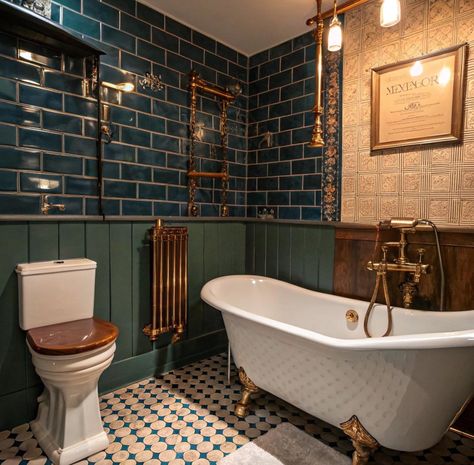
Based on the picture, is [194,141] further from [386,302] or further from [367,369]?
[367,369]

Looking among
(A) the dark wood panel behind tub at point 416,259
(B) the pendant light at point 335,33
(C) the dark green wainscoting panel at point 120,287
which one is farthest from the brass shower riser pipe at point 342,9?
(C) the dark green wainscoting panel at point 120,287

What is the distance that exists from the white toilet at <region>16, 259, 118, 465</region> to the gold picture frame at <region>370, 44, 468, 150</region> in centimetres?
192

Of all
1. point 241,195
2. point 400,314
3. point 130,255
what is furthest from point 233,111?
point 400,314

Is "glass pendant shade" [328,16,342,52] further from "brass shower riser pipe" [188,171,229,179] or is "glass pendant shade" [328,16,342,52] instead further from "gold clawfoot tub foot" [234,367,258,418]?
"gold clawfoot tub foot" [234,367,258,418]

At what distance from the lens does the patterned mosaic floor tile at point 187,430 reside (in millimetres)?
1504

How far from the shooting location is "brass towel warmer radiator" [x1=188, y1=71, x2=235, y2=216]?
2.49 metres

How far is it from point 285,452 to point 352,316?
803mm

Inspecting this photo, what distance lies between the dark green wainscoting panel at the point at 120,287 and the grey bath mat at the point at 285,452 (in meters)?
0.95

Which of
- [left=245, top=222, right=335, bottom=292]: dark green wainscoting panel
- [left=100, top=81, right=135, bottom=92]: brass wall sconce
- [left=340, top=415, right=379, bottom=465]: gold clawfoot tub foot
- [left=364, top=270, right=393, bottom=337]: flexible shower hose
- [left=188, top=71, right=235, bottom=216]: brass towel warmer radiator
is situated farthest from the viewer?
[left=188, top=71, right=235, bottom=216]: brass towel warmer radiator

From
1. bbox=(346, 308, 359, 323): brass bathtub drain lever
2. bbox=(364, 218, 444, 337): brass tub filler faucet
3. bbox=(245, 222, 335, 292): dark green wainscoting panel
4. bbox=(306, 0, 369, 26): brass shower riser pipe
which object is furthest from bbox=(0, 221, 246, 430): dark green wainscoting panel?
bbox=(306, 0, 369, 26): brass shower riser pipe

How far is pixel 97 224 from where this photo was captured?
198 centimetres

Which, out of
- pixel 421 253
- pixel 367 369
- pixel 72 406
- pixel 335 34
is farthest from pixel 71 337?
pixel 335 34

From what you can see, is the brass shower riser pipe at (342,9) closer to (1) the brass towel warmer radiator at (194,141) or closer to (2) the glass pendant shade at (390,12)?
(2) the glass pendant shade at (390,12)

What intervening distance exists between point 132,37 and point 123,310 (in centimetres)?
174
